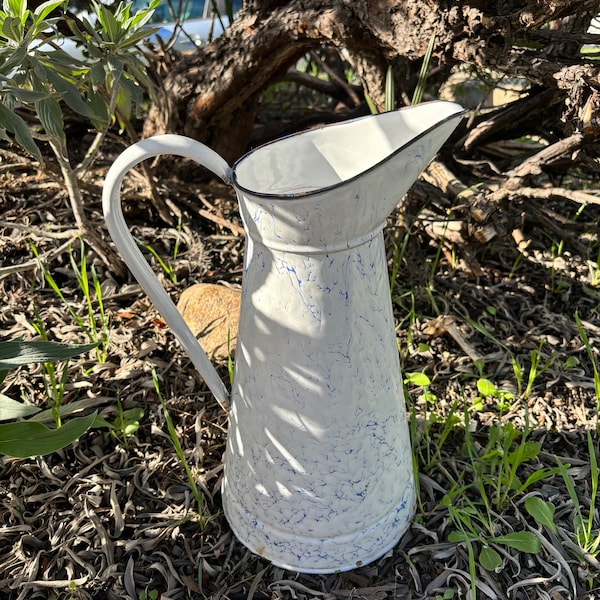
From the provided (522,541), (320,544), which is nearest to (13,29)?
(320,544)

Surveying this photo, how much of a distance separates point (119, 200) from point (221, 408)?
24.1 inches

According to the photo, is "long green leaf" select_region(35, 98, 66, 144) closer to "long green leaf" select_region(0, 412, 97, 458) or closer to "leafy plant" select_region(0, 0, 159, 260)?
→ "leafy plant" select_region(0, 0, 159, 260)

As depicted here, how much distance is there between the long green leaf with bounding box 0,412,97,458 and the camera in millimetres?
976

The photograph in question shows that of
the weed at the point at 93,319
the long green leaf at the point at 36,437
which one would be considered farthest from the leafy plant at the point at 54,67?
the long green leaf at the point at 36,437

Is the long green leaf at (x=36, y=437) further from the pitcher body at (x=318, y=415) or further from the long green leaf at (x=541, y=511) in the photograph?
the long green leaf at (x=541, y=511)

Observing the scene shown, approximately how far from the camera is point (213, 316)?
4.87ft

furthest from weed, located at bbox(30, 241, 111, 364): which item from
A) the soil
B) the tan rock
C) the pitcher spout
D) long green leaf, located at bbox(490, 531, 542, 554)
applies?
long green leaf, located at bbox(490, 531, 542, 554)

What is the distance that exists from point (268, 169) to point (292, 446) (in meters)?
0.42

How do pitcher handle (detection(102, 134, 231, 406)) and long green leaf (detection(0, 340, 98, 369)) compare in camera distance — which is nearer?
pitcher handle (detection(102, 134, 231, 406))

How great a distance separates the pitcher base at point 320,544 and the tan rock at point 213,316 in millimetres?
434

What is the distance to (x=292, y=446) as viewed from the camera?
38.5 inches

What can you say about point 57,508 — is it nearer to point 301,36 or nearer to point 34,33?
point 34,33

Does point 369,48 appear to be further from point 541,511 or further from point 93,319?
point 541,511

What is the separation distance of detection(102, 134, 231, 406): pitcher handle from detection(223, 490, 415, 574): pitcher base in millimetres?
267
